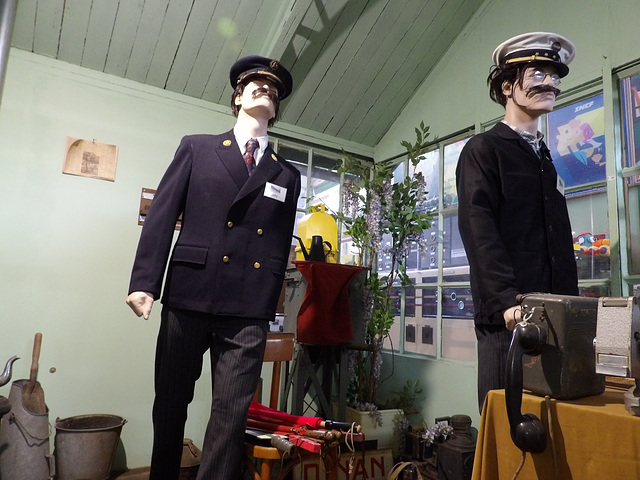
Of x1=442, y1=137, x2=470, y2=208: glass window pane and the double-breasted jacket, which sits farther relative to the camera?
x1=442, y1=137, x2=470, y2=208: glass window pane

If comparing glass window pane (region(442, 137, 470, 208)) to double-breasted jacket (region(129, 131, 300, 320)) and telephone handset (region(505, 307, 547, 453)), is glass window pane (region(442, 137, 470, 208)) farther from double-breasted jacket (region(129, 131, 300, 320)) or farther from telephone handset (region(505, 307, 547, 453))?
telephone handset (region(505, 307, 547, 453))

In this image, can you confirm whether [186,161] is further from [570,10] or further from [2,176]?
[570,10]

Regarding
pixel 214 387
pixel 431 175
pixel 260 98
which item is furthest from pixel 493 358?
pixel 431 175

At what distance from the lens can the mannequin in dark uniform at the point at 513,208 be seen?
1155mm

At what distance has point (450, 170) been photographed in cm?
289

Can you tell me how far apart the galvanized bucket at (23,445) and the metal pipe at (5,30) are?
148cm

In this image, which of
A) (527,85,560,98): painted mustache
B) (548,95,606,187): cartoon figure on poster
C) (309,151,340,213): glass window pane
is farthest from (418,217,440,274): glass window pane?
(527,85,560,98): painted mustache

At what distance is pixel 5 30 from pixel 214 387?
1.77 m

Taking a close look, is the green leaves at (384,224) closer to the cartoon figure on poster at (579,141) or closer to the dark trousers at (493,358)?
the cartoon figure on poster at (579,141)

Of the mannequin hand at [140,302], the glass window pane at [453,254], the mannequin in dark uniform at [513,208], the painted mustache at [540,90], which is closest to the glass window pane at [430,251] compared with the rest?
the glass window pane at [453,254]

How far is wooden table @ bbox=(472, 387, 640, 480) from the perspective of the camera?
0.60 metres

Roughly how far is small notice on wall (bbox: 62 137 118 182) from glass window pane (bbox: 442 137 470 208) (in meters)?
2.12

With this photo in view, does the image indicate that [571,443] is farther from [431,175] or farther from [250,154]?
[431,175]

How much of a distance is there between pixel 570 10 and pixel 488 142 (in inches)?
59.4
